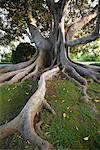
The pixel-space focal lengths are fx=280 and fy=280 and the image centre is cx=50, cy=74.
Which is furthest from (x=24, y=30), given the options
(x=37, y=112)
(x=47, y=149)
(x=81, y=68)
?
(x=47, y=149)

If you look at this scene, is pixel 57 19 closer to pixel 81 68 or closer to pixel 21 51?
pixel 81 68

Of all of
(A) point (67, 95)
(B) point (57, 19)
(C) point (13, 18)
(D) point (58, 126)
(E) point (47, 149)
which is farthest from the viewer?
(C) point (13, 18)

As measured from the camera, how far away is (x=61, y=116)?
5980mm

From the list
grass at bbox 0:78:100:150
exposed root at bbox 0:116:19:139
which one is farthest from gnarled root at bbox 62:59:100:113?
exposed root at bbox 0:116:19:139

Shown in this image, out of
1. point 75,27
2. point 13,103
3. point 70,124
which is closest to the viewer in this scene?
point 70,124

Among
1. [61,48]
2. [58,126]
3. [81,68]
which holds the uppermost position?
[61,48]

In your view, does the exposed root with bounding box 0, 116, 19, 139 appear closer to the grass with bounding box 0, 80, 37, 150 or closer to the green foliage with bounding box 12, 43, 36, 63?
the grass with bounding box 0, 80, 37, 150

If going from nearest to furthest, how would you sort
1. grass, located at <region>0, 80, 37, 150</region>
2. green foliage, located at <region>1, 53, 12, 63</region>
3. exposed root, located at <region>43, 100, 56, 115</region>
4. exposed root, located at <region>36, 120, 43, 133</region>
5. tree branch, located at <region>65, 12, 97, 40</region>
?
grass, located at <region>0, 80, 37, 150</region> < exposed root, located at <region>36, 120, 43, 133</region> < exposed root, located at <region>43, 100, 56, 115</region> < tree branch, located at <region>65, 12, 97, 40</region> < green foliage, located at <region>1, 53, 12, 63</region>

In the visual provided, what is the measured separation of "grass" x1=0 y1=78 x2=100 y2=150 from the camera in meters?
5.14

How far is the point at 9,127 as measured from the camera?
529 centimetres

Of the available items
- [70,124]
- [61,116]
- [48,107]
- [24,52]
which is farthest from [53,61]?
[70,124]

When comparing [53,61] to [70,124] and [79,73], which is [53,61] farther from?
[70,124]

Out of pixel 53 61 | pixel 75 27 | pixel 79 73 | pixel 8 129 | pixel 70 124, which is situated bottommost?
pixel 70 124

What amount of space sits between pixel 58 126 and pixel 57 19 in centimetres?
525
